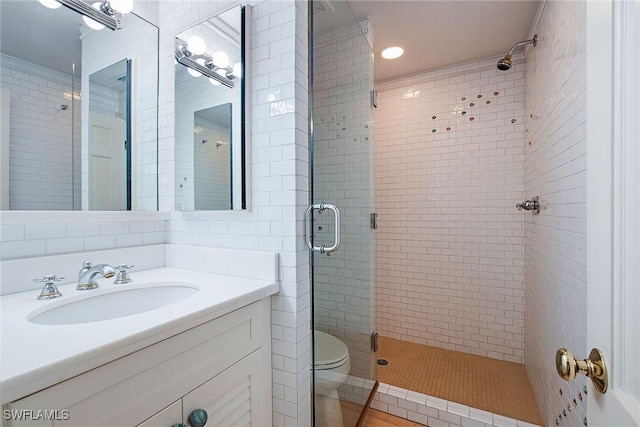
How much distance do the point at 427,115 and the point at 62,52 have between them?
2.47 m

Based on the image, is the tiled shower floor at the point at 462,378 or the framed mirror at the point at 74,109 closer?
the framed mirror at the point at 74,109

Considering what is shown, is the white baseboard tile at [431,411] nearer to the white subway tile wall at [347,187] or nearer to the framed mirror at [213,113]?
the white subway tile wall at [347,187]

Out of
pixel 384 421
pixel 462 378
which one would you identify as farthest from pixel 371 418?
pixel 462 378

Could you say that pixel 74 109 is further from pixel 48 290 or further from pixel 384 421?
pixel 384 421

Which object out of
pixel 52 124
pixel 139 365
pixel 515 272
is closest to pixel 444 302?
pixel 515 272

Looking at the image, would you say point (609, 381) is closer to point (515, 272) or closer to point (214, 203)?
point (214, 203)

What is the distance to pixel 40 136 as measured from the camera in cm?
116

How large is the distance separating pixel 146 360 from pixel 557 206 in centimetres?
178

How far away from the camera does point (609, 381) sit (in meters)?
0.50

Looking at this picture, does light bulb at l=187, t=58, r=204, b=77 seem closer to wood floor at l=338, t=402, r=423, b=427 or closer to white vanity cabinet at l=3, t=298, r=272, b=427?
white vanity cabinet at l=3, t=298, r=272, b=427

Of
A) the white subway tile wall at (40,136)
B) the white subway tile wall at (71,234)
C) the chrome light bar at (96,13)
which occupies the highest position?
the chrome light bar at (96,13)

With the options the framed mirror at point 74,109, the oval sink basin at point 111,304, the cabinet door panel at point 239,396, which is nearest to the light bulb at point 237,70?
the framed mirror at point 74,109

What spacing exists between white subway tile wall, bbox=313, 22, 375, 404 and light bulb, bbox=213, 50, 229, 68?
408 mm

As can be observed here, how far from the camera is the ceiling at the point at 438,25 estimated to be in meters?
1.68
